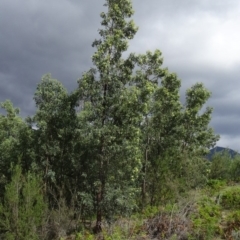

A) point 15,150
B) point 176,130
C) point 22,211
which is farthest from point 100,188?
point 176,130

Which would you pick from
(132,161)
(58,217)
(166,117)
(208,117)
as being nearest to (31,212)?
(58,217)

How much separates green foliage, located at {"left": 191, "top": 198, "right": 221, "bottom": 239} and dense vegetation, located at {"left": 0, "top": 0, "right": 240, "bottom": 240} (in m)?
0.26

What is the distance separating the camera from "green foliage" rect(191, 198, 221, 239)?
16203 millimetres

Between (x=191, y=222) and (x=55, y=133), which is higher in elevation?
(x=55, y=133)

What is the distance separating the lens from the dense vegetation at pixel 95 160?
70.1ft

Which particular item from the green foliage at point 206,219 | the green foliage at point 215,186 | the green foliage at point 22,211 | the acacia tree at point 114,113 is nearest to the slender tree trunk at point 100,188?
the acacia tree at point 114,113

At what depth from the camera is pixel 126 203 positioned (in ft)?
78.7

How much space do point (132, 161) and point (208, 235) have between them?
915 centimetres

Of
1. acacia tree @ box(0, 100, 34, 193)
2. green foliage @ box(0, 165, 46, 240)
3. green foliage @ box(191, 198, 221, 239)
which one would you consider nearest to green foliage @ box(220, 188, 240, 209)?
green foliage @ box(191, 198, 221, 239)

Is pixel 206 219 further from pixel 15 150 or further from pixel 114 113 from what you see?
pixel 15 150

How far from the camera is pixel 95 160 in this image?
2586cm

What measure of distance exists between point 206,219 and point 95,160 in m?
9.88

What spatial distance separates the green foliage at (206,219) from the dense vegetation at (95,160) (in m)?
0.26

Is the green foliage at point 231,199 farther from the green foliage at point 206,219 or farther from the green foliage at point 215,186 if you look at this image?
the green foliage at point 215,186
